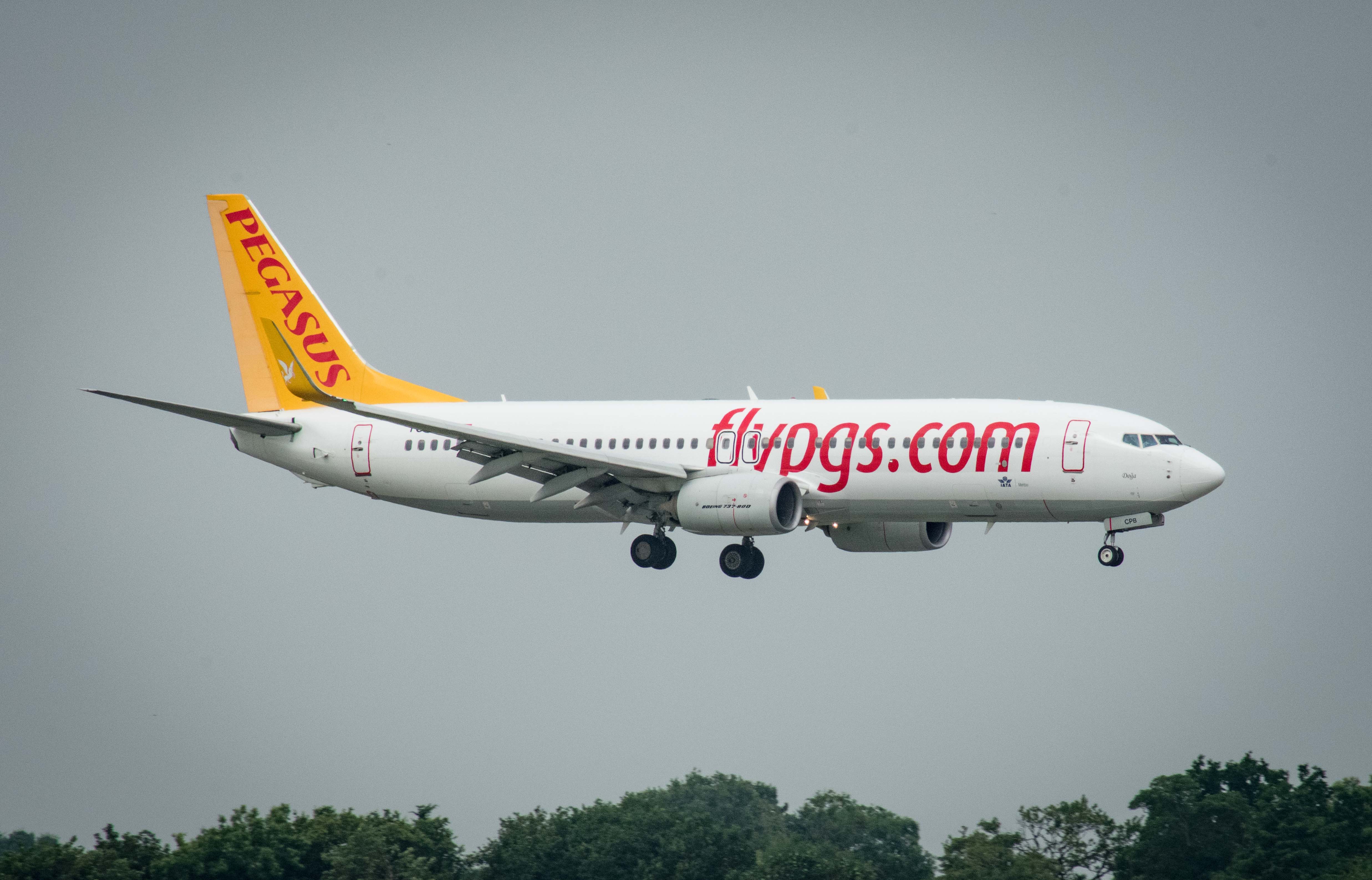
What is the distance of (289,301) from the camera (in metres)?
68.5

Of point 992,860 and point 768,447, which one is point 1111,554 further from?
point 992,860

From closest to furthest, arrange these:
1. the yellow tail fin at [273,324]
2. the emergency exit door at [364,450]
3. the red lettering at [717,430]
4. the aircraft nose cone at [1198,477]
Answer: the aircraft nose cone at [1198,477], the red lettering at [717,430], the emergency exit door at [364,450], the yellow tail fin at [273,324]

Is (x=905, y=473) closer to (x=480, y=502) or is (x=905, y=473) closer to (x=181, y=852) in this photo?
(x=480, y=502)

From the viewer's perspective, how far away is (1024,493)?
5428cm

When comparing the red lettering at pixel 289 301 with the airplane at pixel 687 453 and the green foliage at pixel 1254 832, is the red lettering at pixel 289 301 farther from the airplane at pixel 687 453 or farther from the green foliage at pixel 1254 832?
the green foliage at pixel 1254 832

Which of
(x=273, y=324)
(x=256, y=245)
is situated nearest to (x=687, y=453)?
(x=273, y=324)

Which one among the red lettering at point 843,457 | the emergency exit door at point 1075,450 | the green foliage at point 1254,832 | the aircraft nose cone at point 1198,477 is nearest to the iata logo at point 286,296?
the red lettering at point 843,457

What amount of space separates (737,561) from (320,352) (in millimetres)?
18314

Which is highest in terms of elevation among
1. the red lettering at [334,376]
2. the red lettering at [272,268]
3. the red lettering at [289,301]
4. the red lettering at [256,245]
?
the red lettering at [256,245]

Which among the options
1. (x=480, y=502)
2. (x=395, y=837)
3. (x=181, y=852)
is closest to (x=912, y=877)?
(x=395, y=837)

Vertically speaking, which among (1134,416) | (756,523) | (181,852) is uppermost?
(1134,416)

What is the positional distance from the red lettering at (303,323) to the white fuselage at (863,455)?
18.6 ft

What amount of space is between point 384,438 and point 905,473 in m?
19.0

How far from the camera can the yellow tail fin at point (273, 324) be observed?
221ft
